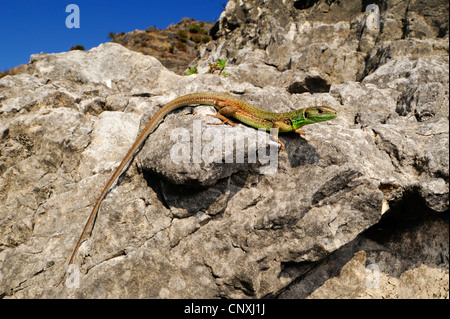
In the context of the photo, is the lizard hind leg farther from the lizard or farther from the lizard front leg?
the lizard front leg

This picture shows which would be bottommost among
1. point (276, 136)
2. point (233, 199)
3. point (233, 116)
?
point (233, 199)

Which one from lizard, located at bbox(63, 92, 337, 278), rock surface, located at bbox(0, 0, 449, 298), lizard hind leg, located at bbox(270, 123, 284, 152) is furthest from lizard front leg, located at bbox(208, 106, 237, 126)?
lizard hind leg, located at bbox(270, 123, 284, 152)

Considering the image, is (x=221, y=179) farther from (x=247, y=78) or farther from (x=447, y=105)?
(x=247, y=78)

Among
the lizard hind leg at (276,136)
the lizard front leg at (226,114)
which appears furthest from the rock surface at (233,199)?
the lizard front leg at (226,114)

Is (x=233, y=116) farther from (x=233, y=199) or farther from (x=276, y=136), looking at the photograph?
(x=233, y=199)

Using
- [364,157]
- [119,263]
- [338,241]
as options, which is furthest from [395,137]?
[119,263]

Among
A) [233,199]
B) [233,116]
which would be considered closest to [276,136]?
[233,116]
